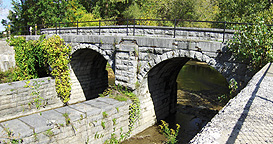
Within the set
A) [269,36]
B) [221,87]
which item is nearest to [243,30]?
[269,36]

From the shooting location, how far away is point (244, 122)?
2.74 m

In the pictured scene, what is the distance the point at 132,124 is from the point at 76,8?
19.1m

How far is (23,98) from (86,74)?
4445 millimetres

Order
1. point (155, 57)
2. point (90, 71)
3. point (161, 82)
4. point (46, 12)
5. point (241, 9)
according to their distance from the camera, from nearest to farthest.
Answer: point (155, 57)
point (161, 82)
point (90, 71)
point (241, 9)
point (46, 12)

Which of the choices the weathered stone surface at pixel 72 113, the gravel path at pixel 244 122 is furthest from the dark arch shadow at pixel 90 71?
the gravel path at pixel 244 122

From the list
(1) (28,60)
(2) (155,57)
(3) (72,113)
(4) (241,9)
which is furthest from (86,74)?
(4) (241,9)

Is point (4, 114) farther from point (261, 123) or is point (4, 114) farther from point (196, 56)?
point (261, 123)

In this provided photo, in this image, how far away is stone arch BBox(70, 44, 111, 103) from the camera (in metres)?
13.1

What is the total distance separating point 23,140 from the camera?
17.4 feet

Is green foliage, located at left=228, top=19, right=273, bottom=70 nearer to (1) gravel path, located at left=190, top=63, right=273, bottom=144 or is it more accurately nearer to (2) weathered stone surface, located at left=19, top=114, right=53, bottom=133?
(1) gravel path, located at left=190, top=63, right=273, bottom=144

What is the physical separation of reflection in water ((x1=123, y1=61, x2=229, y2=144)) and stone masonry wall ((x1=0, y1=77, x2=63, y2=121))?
5557mm

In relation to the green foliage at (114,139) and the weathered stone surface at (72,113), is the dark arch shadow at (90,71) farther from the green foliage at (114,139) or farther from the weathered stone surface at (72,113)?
the green foliage at (114,139)

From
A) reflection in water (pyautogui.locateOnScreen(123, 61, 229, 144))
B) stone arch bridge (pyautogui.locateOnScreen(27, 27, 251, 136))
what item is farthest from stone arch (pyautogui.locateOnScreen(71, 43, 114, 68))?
reflection in water (pyautogui.locateOnScreen(123, 61, 229, 144))

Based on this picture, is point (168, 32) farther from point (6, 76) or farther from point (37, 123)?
point (6, 76)
